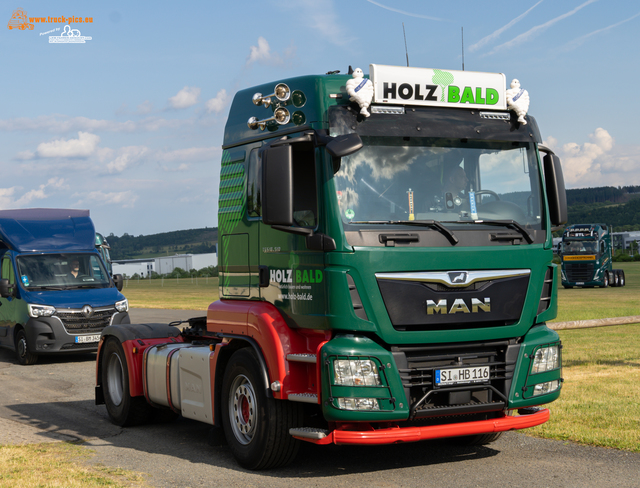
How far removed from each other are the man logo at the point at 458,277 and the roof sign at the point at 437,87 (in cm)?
142

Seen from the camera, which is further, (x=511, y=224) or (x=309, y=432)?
(x=511, y=224)

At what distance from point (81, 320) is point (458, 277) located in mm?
11056

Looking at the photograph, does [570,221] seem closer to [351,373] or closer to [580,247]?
[580,247]

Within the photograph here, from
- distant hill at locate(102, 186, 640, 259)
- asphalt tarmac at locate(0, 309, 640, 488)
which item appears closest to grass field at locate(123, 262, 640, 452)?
asphalt tarmac at locate(0, 309, 640, 488)

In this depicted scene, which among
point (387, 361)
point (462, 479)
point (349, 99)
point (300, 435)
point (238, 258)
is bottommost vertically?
point (462, 479)

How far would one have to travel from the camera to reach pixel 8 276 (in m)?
16.1

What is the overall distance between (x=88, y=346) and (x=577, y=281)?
126 feet

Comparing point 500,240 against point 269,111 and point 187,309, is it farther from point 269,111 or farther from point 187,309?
point 187,309

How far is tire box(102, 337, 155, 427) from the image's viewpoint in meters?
8.92

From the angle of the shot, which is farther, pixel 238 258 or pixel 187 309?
pixel 187 309

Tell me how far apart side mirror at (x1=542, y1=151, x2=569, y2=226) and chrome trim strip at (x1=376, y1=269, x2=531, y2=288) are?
76cm

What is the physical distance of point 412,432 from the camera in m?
5.90

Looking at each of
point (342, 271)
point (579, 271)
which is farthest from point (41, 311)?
point (579, 271)

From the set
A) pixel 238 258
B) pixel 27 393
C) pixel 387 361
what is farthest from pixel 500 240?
pixel 27 393
